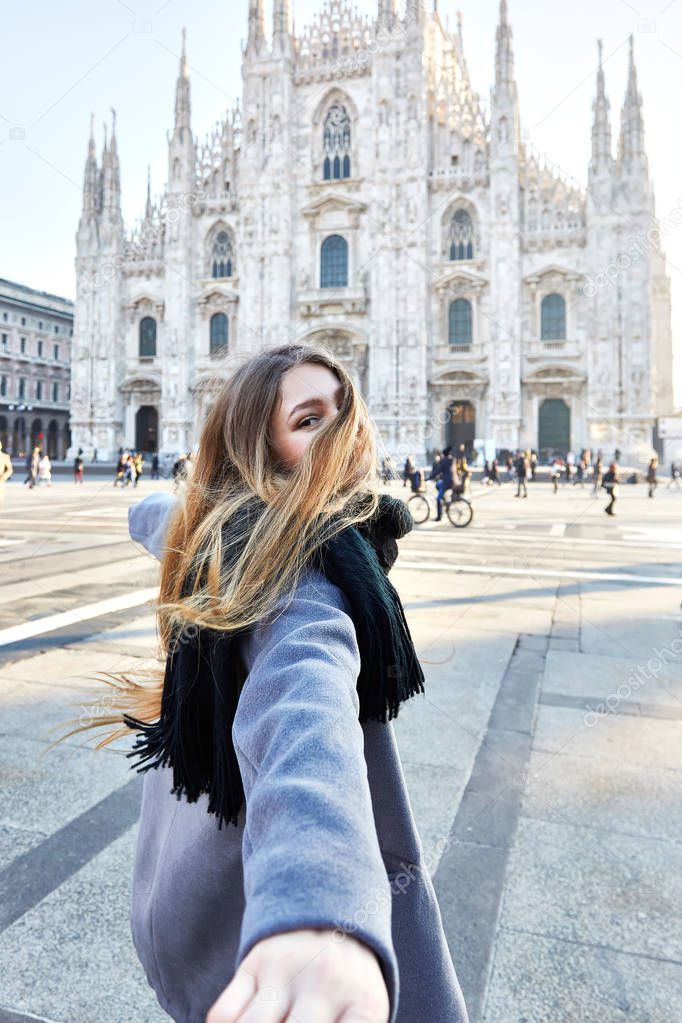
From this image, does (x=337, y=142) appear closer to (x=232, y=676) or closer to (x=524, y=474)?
(x=524, y=474)

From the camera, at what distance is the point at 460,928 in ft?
6.38

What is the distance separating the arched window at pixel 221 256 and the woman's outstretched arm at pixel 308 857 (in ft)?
125

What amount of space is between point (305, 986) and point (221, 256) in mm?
38887

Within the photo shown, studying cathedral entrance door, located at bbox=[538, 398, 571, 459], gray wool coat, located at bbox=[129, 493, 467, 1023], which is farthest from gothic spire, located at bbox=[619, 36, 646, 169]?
gray wool coat, located at bbox=[129, 493, 467, 1023]

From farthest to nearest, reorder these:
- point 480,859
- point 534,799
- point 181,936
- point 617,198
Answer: point 617,198
point 534,799
point 480,859
point 181,936

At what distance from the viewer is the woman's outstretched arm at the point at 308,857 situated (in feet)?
1.87

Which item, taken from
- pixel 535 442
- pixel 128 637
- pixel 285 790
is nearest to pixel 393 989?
pixel 285 790

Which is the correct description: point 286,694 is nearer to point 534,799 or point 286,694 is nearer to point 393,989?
point 393,989

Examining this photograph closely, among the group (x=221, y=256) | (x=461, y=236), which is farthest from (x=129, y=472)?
(x=461, y=236)

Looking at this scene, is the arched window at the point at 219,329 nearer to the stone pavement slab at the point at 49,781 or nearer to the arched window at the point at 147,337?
the arched window at the point at 147,337

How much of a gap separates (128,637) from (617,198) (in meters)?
32.6

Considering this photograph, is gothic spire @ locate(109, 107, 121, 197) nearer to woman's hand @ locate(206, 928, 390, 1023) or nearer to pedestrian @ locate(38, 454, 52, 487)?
pedestrian @ locate(38, 454, 52, 487)

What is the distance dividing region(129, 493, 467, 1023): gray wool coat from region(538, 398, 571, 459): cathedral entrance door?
106ft

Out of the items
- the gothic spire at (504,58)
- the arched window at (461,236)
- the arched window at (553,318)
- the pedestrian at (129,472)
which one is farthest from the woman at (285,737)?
the gothic spire at (504,58)
